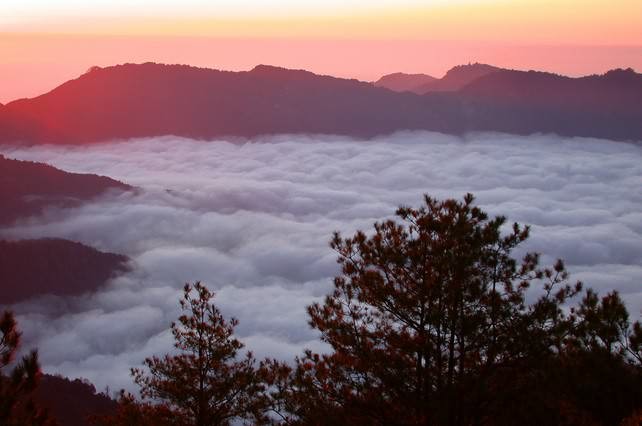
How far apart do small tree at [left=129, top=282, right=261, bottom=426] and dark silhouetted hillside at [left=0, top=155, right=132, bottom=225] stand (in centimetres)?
15418

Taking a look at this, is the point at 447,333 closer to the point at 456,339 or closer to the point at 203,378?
the point at 456,339

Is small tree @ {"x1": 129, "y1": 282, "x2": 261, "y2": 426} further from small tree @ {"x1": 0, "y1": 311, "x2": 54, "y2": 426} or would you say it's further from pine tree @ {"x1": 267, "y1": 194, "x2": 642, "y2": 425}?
small tree @ {"x1": 0, "y1": 311, "x2": 54, "y2": 426}

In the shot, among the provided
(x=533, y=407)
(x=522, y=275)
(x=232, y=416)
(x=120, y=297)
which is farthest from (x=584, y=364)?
(x=120, y=297)

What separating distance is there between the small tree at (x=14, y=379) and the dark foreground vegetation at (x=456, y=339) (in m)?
5.75

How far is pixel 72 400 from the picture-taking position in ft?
210

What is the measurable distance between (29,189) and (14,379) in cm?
17150

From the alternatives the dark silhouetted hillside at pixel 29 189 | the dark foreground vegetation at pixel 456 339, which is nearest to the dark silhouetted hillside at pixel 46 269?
the dark silhouetted hillside at pixel 29 189

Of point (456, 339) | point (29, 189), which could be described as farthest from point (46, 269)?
point (456, 339)

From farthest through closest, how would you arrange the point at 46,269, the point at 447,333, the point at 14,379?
the point at 46,269, the point at 447,333, the point at 14,379

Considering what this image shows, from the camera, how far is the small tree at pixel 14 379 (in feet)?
31.8

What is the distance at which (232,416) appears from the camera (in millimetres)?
17797

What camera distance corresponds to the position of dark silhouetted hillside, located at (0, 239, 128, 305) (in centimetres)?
12056

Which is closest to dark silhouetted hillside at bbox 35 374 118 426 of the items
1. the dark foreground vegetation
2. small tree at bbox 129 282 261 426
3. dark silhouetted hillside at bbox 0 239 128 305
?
small tree at bbox 129 282 261 426

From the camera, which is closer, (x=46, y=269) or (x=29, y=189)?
(x=46, y=269)
